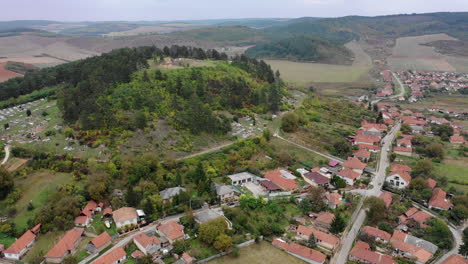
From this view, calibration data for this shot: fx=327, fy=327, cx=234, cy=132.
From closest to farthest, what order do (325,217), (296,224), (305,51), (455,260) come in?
1. (455,260)
2. (296,224)
3. (325,217)
4. (305,51)

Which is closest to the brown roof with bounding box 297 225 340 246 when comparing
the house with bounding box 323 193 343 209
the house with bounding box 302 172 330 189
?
the house with bounding box 323 193 343 209

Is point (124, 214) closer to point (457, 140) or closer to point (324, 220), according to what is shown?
point (324, 220)

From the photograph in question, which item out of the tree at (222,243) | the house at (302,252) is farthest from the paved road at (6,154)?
the house at (302,252)

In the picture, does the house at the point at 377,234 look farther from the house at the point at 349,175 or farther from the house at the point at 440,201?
the house at the point at 349,175

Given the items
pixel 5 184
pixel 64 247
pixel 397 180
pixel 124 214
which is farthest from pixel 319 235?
pixel 5 184

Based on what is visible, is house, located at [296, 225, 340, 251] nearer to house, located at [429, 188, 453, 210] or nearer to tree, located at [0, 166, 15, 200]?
house, located at [429, 188, 453, 210]
